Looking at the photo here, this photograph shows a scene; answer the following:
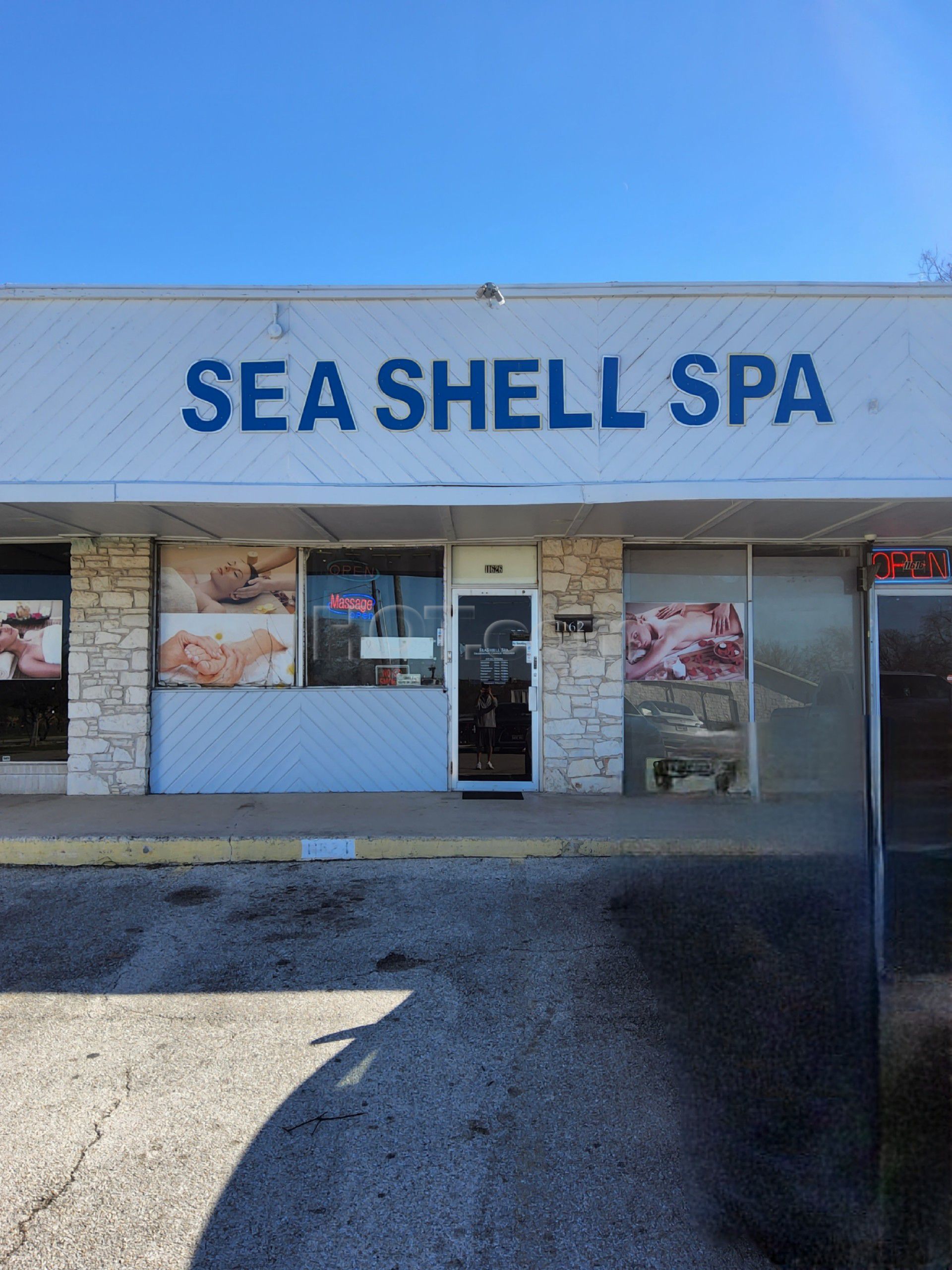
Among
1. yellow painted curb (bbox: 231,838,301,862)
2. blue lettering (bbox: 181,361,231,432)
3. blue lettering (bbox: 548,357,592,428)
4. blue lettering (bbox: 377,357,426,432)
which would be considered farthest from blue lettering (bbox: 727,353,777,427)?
yellow painted curb (bbox: 231,838,301,862)

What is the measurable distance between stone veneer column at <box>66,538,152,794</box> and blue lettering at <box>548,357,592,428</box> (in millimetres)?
4932

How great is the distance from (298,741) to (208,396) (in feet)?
12.8

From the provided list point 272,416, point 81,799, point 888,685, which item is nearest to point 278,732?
point 81,799

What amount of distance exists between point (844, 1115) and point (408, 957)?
2611mm

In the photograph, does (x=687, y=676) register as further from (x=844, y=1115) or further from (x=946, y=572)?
(x=844, y=1115)

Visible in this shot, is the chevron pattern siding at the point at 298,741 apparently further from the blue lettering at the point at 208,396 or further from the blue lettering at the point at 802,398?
the blue lettering at the point at 802,398

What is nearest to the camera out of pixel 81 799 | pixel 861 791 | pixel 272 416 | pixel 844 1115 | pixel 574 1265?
pixel 574 1265

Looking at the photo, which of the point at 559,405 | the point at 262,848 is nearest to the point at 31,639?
the point at 262,848

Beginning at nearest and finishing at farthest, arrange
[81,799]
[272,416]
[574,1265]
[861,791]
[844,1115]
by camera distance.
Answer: [574,1265], [844,1115], [861,791], [272,416], [81,799]

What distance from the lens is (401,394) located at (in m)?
7.75

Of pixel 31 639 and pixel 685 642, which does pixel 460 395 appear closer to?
pixel 685 642

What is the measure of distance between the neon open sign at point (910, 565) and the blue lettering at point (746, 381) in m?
2.97

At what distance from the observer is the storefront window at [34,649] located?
374 inches

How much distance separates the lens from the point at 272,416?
7703mm
